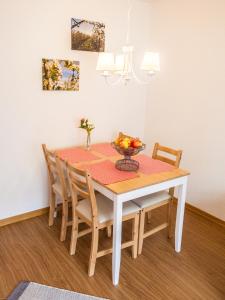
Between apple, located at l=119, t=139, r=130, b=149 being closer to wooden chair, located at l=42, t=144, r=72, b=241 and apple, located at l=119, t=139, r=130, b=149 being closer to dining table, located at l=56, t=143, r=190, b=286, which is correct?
dining table, located at l=56, t=143, r=190, b=286

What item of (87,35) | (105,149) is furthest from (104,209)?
(87,35)

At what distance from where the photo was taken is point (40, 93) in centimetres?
287

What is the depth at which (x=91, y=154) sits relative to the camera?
288 cm

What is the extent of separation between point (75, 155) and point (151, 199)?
2.94ft

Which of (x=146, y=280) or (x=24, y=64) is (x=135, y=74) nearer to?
(x=24, y=64)

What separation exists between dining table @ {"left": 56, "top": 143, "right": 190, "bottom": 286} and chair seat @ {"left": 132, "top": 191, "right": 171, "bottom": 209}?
0.19 m

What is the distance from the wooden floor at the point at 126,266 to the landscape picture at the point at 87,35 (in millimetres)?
2012

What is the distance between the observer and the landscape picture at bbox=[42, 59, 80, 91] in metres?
2.85

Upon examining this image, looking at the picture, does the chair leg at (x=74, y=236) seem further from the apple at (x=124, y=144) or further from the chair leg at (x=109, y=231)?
the apple at (x=124, y=144)

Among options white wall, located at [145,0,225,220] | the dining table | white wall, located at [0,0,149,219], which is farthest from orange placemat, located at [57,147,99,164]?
white wall, located at [145,0,225,220]

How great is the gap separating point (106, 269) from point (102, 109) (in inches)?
73.5

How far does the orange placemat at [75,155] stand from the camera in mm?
2692

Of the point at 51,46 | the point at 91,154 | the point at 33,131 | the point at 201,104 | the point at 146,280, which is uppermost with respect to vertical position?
the point at 51,46

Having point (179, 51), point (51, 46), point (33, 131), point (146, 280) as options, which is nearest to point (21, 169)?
point (33, 131)
